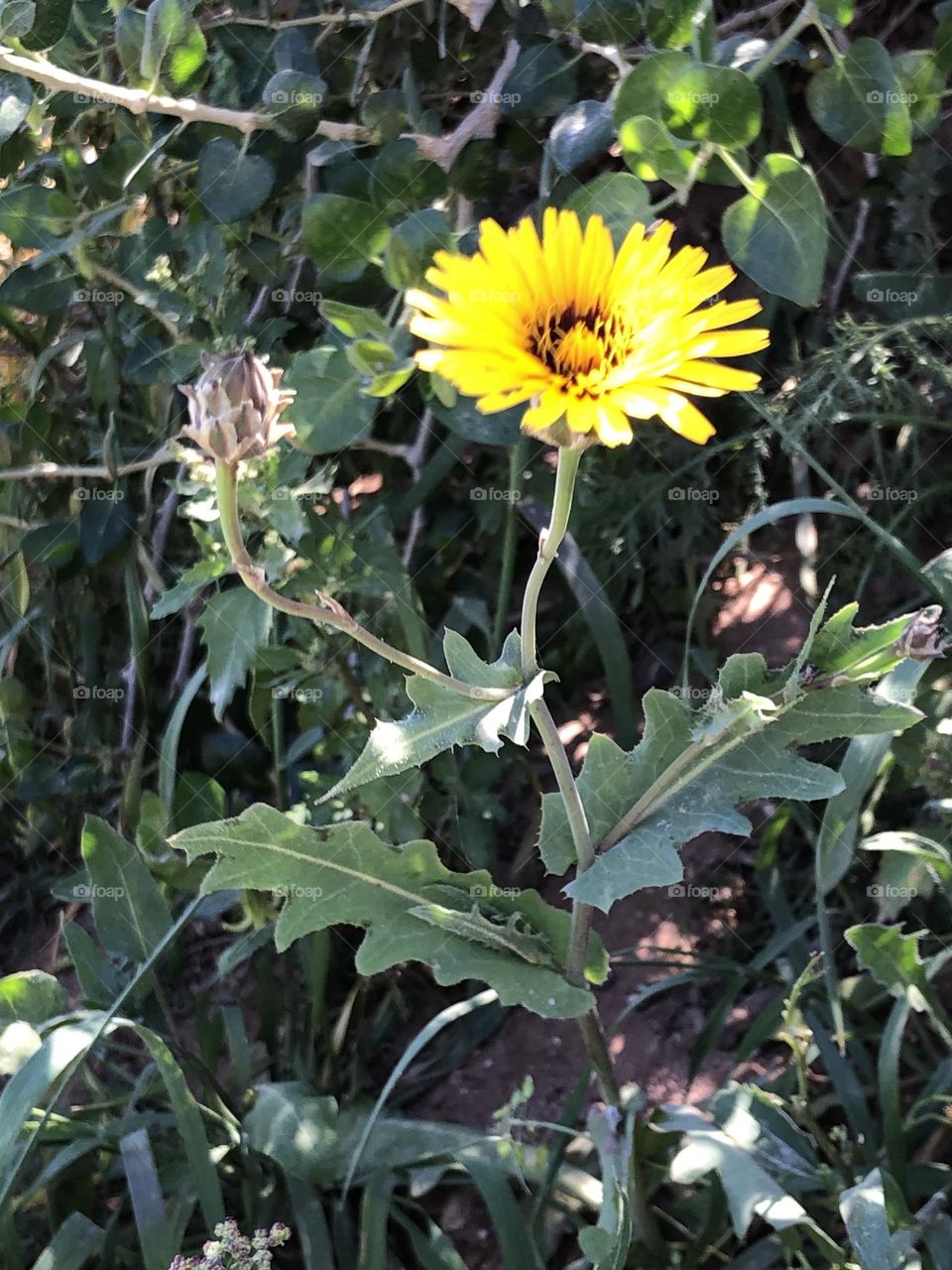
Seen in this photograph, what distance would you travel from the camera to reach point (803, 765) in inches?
31.6

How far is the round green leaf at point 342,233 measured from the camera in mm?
971

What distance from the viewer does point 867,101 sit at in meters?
0.90

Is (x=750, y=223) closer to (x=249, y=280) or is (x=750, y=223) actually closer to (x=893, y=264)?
(x=893, y=264)

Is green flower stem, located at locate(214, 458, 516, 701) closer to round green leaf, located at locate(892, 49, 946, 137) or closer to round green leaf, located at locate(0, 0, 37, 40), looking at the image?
round green leaf, located at locate(0, 0, 37, 40)

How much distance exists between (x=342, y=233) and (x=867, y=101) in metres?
0.44

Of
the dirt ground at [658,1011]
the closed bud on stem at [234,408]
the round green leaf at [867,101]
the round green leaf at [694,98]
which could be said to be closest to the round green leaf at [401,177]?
the round green leaf at [694,98]

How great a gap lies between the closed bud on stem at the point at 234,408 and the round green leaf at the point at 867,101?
0.56m

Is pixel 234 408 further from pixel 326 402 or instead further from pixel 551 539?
pixel 326 402

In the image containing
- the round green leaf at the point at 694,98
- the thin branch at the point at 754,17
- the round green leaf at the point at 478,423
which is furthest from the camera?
the thin branch at the point at 754,17

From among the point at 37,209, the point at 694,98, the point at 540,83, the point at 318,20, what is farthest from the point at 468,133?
the point at 37,209

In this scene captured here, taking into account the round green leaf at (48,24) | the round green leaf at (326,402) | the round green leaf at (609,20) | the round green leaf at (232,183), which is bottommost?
the round green leaf at (326,402)

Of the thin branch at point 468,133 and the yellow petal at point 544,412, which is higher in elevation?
the thin branch at point 468,133

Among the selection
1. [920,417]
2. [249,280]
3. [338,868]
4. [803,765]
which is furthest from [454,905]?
[249,280]

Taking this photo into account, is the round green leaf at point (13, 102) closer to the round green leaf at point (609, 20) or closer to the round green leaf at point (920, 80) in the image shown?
the round green leaf at point (609, 20)
